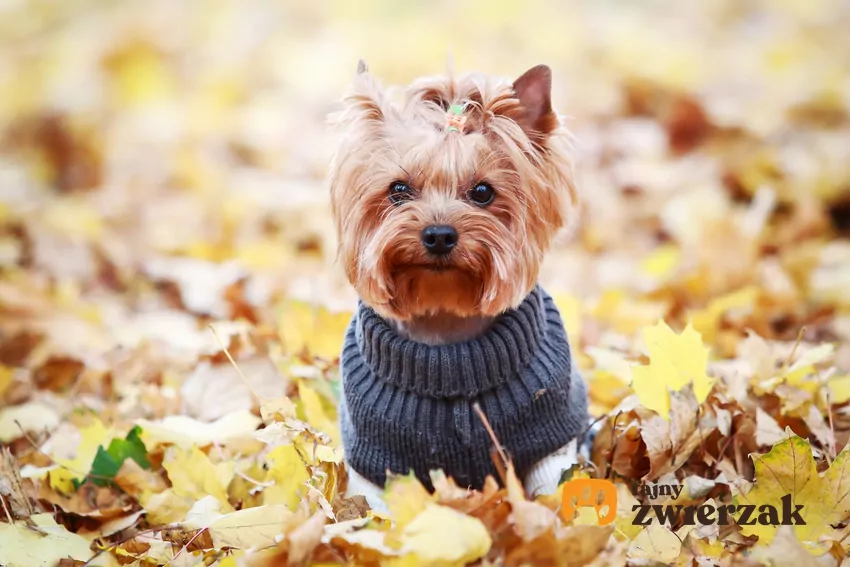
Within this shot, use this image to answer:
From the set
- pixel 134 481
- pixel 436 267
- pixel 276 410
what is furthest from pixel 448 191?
pixel 134 481

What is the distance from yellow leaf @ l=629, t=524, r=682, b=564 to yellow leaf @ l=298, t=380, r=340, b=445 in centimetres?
98

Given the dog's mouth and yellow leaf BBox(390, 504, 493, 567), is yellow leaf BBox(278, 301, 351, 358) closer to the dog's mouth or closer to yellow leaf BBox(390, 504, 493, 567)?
the dog's mouth

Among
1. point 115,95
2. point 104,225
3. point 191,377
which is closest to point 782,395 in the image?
point 191,377

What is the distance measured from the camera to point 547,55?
7367mm

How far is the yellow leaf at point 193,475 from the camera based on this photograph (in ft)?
7.65

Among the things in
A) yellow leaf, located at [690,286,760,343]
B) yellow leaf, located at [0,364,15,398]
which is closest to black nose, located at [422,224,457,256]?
yellow leaf, located at [690,286,760,343]

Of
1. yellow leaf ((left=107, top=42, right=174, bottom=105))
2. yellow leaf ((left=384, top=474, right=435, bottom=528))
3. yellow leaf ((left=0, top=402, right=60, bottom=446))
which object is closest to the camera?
yellow leaf ((left=384, top=474, right=435, bottom=528))

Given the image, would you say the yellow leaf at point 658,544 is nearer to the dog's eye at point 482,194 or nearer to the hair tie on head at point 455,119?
the dog's eye at point 482,194

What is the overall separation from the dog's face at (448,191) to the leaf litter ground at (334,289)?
0.43 metres

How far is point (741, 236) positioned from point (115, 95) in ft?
17.8

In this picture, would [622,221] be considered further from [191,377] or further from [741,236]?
[191,377]

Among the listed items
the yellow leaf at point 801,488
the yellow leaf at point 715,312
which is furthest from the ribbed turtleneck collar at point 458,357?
the yellow leaf at point 715,312

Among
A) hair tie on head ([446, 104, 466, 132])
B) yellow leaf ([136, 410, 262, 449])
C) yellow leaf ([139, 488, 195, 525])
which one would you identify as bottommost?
yellow leaf ([139, 488, 195, 525])

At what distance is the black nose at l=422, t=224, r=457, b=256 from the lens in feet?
7.00
